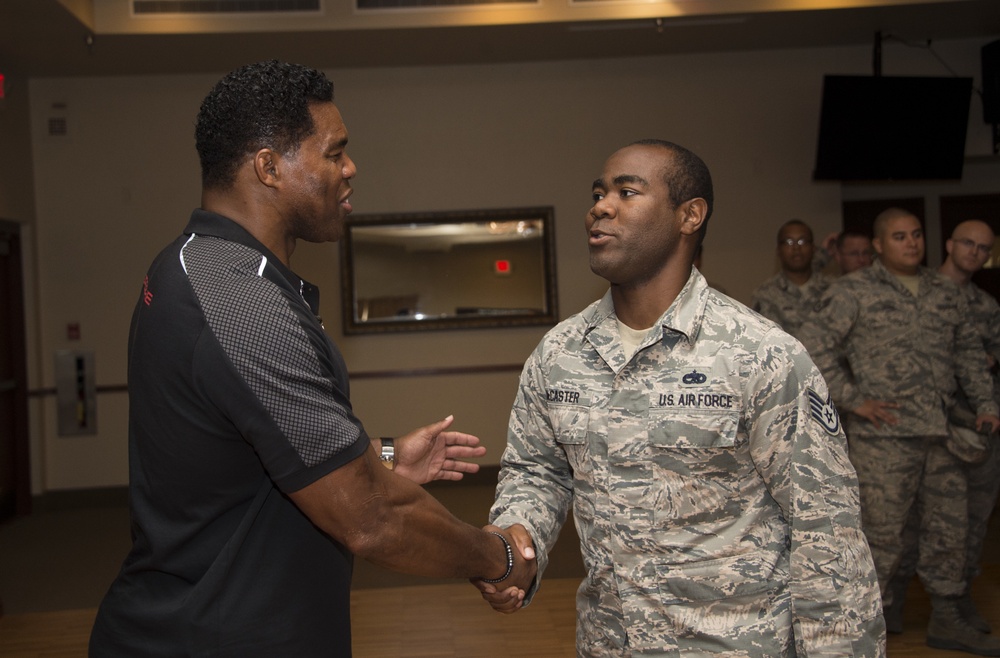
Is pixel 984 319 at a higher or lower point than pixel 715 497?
higher

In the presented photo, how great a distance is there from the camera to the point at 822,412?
171cm

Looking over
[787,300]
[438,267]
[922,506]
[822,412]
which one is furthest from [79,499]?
[822,412]

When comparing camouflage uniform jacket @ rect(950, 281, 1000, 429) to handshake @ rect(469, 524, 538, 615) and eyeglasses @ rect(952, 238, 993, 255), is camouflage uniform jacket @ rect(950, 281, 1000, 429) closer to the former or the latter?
eyeglasses @ rect(952, 238, 993, 255)

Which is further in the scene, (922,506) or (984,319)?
(984,319)

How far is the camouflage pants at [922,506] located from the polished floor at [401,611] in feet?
1.06

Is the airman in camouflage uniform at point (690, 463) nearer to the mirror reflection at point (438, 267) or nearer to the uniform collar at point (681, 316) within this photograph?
the uniform collar at point (681, 316)

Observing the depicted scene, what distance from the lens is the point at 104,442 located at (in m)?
7.52

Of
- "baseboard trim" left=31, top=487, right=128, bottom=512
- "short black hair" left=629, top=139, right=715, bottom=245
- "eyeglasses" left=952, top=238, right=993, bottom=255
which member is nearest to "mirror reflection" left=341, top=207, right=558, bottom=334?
"baseboard trim" left=31, top=487, right=128, bottom=512

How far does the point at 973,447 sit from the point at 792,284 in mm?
1867

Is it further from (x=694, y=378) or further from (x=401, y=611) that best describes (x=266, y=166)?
(x=401, y=611)

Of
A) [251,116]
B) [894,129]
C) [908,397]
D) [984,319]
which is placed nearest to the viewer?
[251,116]

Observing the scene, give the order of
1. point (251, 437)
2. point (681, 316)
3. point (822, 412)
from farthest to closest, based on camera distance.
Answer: point (681, 316)
point (822, 412)
point (251, 437)

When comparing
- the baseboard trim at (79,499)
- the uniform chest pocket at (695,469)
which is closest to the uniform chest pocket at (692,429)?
the uniform chest pocket at (695,469)

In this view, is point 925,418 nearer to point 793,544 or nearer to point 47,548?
point 793,544
